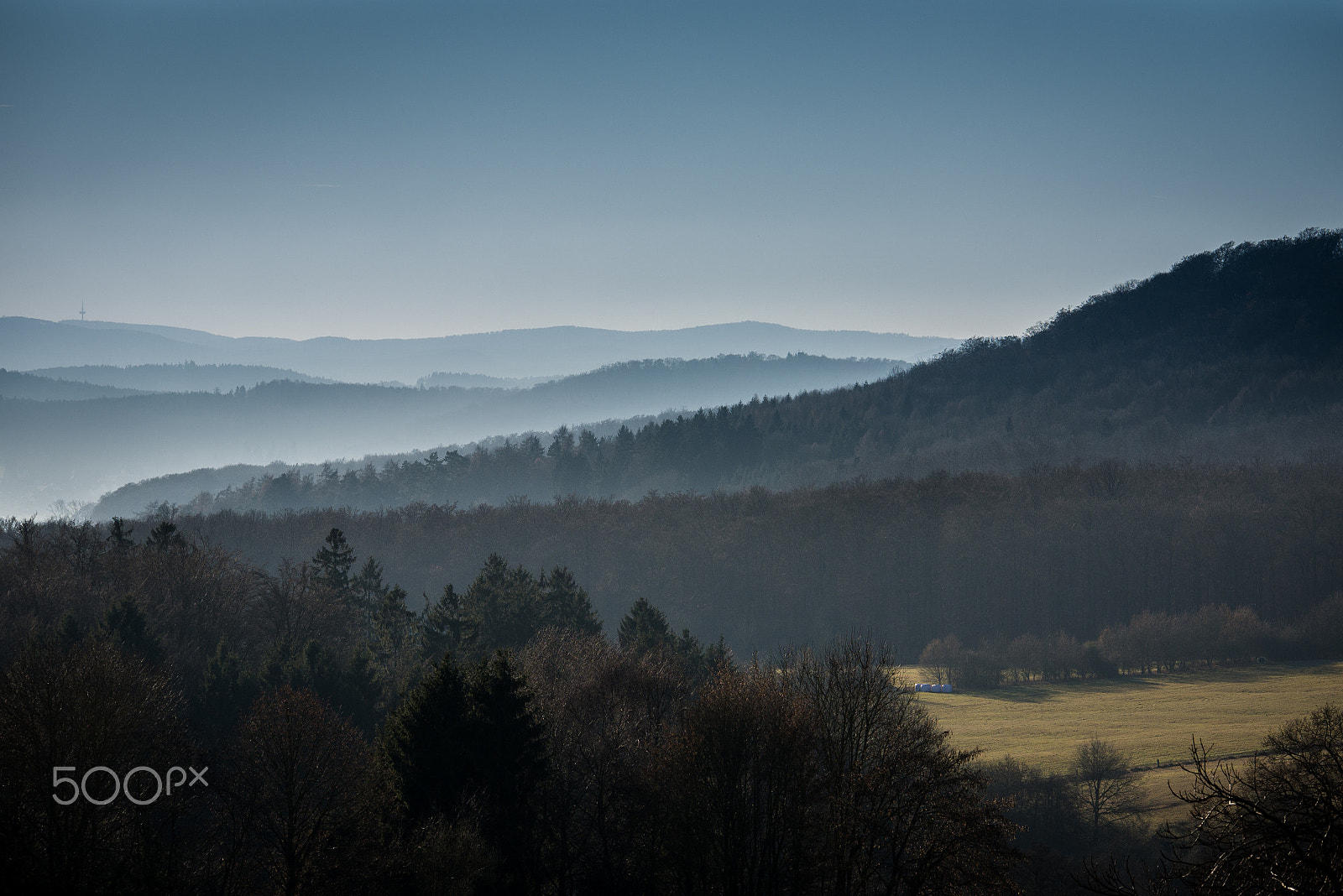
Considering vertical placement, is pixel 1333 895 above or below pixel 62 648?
above

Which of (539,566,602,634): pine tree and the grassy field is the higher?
(539,566,602,634): pine tree

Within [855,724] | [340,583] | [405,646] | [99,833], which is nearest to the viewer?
[99,833]

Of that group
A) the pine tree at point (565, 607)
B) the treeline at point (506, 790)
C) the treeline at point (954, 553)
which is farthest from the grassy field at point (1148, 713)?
the pine tree at point (565, 607)

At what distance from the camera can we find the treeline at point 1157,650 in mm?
67000

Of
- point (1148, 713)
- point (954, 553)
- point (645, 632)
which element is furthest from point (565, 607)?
point (954, 553)

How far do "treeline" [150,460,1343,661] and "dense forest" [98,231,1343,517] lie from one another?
125 ft

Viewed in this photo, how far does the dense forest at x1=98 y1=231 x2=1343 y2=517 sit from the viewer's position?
131875 mm

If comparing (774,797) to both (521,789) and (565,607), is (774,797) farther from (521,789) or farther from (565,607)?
(565,607)

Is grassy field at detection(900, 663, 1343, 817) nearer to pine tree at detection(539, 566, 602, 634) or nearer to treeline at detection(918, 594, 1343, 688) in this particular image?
treeline at detection(918, 594, 1343, 688)

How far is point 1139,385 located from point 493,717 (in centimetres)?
15556

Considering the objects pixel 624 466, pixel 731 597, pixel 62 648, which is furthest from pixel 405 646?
pixel 624 466

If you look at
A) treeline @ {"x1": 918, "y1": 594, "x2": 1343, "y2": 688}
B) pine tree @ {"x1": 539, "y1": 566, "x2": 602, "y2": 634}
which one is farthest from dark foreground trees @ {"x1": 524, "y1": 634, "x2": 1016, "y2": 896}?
treeline @ {"x1": 918, "y1": 594, "x2": 1343, "y2": 688}

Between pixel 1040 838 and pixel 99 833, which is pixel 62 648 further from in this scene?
pixel 1040 838

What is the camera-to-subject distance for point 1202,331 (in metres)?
157
